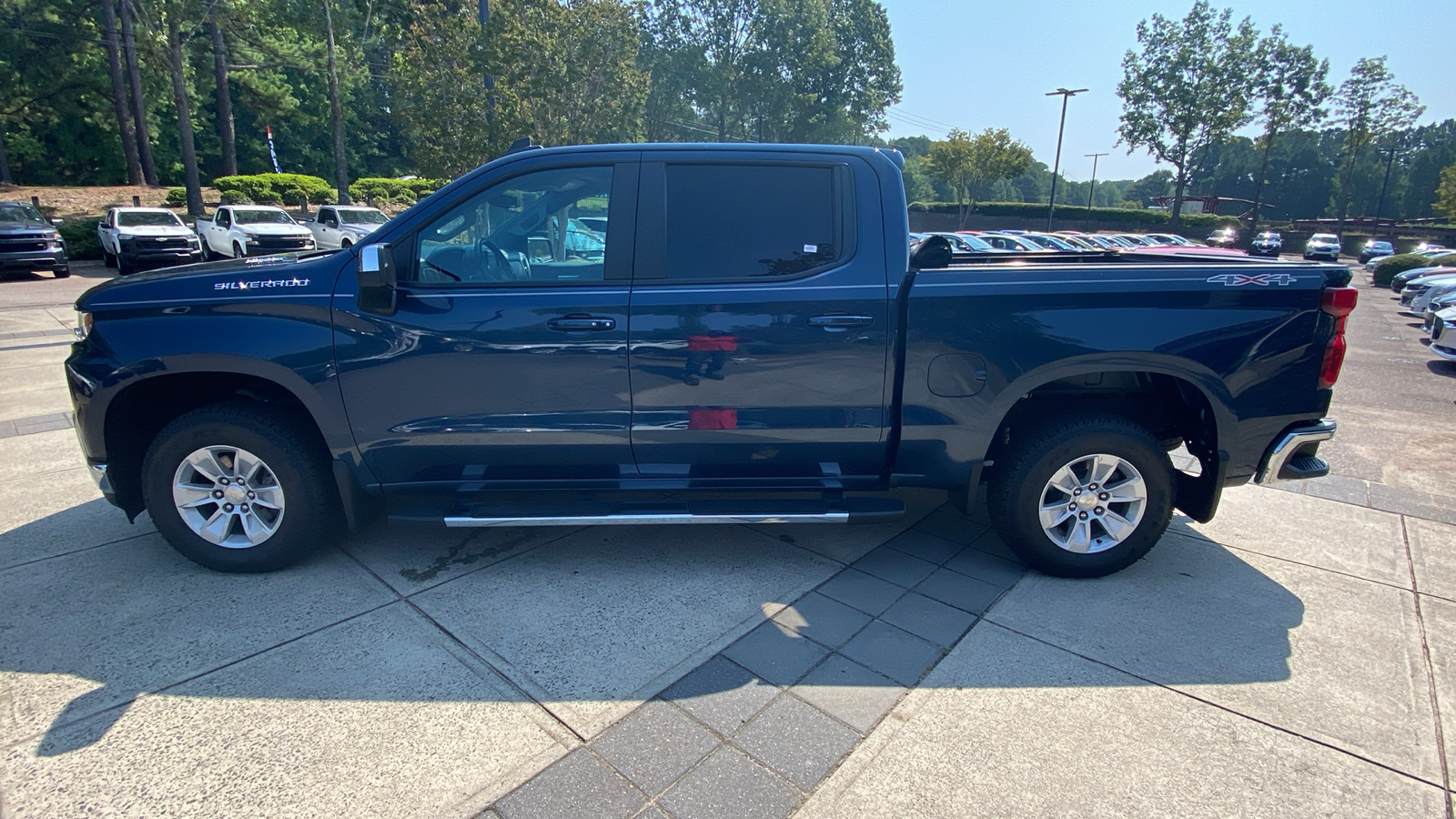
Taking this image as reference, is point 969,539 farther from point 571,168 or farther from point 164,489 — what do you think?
point 164,489

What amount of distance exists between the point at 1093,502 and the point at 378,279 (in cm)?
342

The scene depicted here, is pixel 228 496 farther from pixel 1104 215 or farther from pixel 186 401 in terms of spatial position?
pixel 1104 215

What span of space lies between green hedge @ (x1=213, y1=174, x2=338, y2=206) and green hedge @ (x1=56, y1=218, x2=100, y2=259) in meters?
6.81

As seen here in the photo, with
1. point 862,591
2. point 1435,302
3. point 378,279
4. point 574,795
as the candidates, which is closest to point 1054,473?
point 862,591

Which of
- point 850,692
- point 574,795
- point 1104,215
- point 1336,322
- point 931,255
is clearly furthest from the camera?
point 1104,215

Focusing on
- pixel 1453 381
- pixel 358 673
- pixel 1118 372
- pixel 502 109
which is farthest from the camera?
pixel 502 109

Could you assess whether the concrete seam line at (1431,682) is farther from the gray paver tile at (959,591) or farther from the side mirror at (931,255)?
the side mirror at (931,255)

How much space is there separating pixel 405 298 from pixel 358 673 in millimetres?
1587

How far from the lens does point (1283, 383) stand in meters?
3.48

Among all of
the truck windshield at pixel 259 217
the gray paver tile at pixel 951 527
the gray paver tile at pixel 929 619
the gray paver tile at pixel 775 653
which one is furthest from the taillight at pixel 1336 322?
the truck windshield at pixel 259 217

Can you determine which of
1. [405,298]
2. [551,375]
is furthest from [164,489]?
[551,375]

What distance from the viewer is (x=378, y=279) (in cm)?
321

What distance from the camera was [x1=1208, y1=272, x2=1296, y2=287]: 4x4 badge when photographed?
11.0 ft

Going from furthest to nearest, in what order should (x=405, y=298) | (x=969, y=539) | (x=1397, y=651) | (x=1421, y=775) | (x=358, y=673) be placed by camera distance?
(x=969, y=539)
(x=405, y=298)
(x=1397, y=651)
(x=358, y=673)
(x=1421, y=775)
